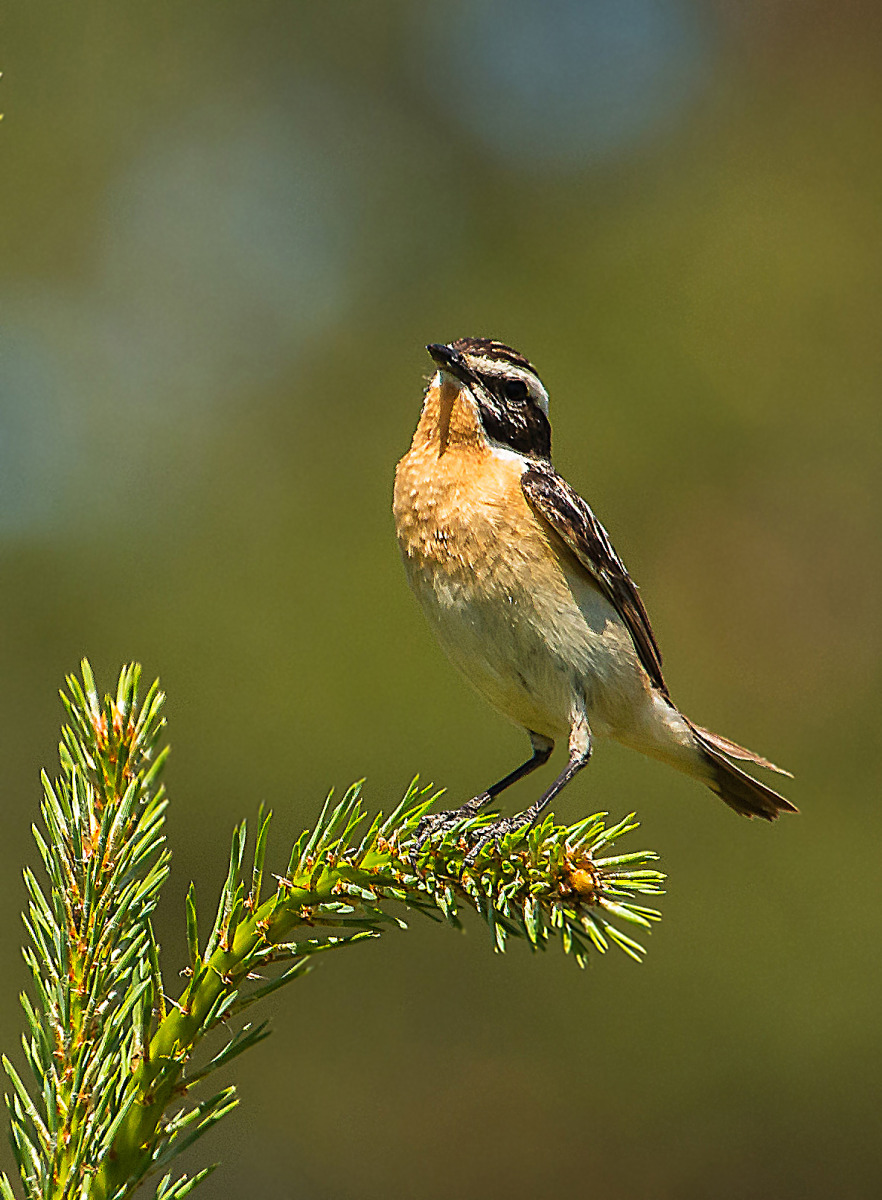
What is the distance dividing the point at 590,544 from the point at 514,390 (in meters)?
0.74

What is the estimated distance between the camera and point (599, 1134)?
43.1 feet

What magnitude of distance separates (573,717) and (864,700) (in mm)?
9957

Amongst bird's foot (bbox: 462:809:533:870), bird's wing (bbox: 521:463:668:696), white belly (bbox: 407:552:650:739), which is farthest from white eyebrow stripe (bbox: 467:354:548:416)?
bird's foot (bbox: 462:809:533:870)

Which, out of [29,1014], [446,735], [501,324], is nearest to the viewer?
[29,1014]

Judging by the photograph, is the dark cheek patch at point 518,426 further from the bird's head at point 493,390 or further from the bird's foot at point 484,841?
the bird's foot at point 484,841

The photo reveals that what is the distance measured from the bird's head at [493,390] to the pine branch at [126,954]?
261 centimetres

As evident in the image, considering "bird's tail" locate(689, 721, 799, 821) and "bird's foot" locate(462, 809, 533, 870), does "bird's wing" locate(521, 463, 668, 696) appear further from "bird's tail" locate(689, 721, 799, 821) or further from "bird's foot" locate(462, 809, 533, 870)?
"bird's foot" locate(462, 809, 533, 870)

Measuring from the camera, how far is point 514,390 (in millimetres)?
4926

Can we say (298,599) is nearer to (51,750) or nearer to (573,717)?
(51,750)

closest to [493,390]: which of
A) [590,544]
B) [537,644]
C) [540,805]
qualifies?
[590,544]

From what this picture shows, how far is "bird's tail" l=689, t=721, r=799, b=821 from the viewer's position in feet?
16.4

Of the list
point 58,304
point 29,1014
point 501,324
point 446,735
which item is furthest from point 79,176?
point 29,1014

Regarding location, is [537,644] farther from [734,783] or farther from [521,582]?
[734,783]

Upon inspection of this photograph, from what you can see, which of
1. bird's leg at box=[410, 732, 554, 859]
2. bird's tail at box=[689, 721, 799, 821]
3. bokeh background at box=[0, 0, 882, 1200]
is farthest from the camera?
bokeh background at box=[0, 0, 882, 1200]
